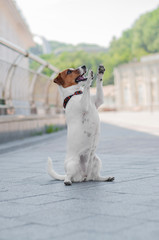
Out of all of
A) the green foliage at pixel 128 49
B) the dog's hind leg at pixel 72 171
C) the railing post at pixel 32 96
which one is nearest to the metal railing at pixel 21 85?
the railing post at pixel 32 96

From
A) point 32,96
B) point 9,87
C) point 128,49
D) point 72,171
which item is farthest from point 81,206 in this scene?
point 128,49

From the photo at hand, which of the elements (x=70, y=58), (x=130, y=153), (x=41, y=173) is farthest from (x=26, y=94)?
(x=70, y=58)

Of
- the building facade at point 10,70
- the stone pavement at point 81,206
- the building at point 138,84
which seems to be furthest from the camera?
the building at point 138,84

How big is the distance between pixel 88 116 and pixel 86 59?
9575cm

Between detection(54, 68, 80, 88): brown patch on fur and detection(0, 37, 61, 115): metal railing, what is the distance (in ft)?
14.0

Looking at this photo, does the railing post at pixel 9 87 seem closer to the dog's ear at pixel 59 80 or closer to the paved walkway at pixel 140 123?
the paved walkway at pixel 140 123

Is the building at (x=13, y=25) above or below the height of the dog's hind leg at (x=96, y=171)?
above

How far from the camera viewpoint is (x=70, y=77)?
4.41 metres

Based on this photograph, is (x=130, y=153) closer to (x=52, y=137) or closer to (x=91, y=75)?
(x=91, y=75)

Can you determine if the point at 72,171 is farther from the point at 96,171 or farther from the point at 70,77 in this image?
the point at 70,77

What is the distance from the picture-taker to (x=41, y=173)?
5434 millimetres

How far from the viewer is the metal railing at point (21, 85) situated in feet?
31.2

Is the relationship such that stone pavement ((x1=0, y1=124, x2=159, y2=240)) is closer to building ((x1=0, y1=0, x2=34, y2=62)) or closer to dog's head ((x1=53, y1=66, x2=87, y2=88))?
dog's head ((x1=53, y1=66, x2=87, y2=88))

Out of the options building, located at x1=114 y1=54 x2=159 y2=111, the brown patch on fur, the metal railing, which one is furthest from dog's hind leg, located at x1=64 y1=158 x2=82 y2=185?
building, located at x1=114 y1=54 x2=159 y2=111
